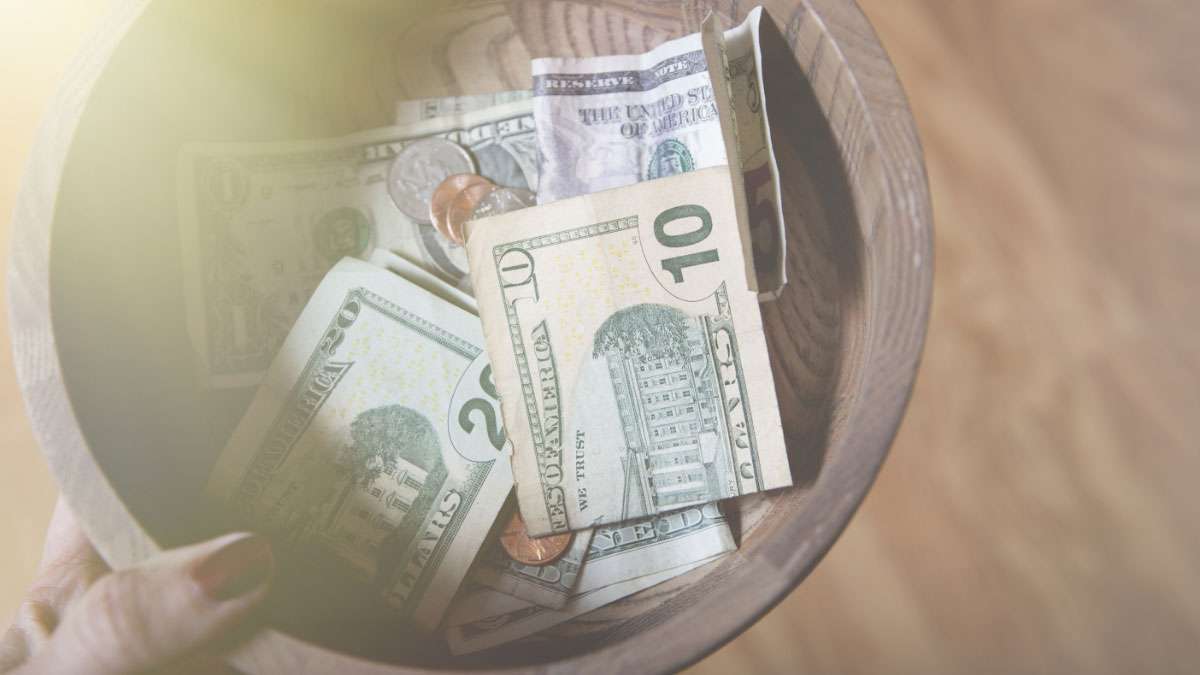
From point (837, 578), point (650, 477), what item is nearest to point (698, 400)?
point (650, 477)

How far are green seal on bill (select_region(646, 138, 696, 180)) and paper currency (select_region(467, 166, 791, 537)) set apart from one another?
0.07m

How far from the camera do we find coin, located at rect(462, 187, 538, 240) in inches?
27.1

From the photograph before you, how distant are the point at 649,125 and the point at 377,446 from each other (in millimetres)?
378

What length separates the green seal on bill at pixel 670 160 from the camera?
0.64 meters

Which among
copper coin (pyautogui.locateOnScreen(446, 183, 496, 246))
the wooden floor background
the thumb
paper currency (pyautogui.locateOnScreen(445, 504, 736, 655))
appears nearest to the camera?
the thumb

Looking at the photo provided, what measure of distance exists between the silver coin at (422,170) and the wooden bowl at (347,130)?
5 centimetres

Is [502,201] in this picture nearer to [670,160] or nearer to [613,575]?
[670,160]

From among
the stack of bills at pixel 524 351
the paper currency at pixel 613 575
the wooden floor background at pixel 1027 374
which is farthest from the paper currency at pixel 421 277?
the wooden floor background at pixel 1027 374

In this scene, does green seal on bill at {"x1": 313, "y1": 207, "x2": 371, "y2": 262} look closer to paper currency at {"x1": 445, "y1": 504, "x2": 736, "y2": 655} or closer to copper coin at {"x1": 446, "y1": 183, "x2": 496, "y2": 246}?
copper coin at {"x1": 446, "y1": 183, "x2": 496, "y2": 246}

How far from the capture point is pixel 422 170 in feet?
2.31

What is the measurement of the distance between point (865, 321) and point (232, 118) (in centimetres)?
58

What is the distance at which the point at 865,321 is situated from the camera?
1.73ft

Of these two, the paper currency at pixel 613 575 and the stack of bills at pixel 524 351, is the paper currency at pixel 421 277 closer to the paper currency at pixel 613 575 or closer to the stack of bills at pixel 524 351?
the stack of bills at pixel 524 351

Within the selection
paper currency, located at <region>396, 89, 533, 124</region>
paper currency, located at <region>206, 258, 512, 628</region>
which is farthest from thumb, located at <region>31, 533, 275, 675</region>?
paper currency, located at <region>396, 89, 533, 124</region>
